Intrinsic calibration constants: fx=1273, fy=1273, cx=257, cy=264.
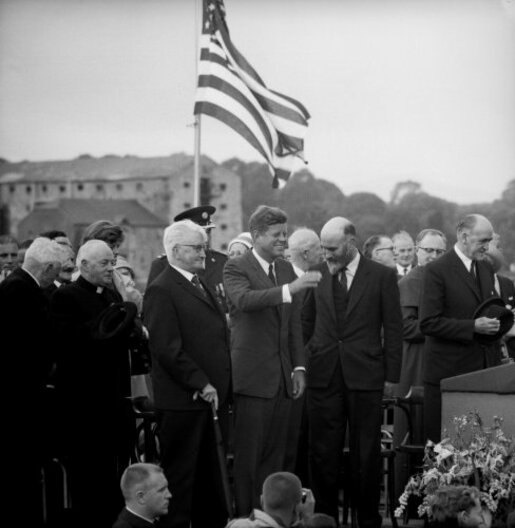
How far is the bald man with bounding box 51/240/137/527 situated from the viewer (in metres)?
8.34

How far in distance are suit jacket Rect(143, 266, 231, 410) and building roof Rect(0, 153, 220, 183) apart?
1172cm

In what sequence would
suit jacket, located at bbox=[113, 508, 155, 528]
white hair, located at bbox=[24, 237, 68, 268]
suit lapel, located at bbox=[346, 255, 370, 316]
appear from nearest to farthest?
suit jacket, located at bbox=[113, 508, 155, 528], white hair, located at bbox=[24, 237, 68, 268], suit lapel, located at bbox=[346, 255, 370, 316]

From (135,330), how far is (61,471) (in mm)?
→ 1088

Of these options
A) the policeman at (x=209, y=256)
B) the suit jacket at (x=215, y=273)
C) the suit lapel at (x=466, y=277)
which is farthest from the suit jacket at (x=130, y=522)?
the suit lapel at (x=466, y=277)

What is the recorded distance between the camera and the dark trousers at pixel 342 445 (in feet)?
29.0

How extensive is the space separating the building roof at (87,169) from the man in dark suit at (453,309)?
1083 centimetres

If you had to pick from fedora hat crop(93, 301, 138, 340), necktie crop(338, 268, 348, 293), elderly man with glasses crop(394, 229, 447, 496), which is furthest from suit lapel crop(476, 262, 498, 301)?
fedora hat crop(93, 301, 138, 340)

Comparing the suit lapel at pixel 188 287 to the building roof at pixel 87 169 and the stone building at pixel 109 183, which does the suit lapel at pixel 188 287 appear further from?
the building roof at pixel 87 169

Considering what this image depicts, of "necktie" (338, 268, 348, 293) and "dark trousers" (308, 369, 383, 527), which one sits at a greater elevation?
"necktie" (338, 268, 348, 293)

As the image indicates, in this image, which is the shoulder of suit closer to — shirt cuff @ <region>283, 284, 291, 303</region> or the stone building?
shirt cuff @ <region>283, 284, 291, 303</region>

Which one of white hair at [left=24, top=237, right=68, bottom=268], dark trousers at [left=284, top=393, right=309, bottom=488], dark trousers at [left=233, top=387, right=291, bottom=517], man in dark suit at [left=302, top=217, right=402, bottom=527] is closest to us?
white hair at [left=24, top=237, right=68, bottom=268]

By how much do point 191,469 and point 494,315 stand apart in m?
2.56

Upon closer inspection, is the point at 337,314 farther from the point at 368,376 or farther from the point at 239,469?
the point at 239,469

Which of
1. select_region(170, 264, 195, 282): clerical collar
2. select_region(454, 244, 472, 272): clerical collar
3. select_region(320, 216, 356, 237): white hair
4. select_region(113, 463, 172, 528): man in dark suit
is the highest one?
select_region(320, 216, 356, 237): white hair
